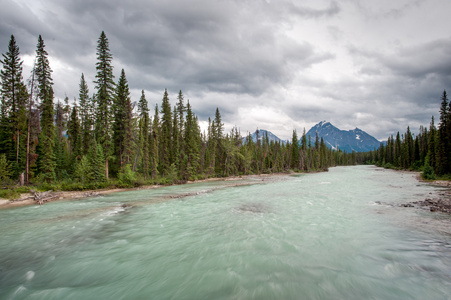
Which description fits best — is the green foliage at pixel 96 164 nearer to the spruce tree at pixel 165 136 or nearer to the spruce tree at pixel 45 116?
the spruce tree at pixel 45 116

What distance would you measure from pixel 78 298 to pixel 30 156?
26.6 m

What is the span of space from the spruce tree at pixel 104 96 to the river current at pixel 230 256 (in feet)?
48.2

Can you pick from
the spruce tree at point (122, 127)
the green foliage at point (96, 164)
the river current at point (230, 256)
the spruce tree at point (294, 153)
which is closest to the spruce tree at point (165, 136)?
the spruce tree at point (122, 127)

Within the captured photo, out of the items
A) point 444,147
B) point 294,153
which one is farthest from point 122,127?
point 294,153

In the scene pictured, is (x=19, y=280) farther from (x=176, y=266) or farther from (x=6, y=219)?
(x=6, y=219)

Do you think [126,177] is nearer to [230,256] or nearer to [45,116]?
[45,116]

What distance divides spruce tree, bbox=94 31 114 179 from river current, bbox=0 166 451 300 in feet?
48.2

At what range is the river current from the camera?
5.15 metres

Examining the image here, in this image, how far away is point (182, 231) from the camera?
9.84 m

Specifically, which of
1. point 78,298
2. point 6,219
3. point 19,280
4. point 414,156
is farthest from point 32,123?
point 414,156

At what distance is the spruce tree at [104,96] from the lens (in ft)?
85.1

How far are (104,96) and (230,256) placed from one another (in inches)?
1043

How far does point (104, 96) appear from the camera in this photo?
84.8ft

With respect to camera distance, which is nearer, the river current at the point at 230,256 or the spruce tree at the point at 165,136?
the river current at the point at 230,256
